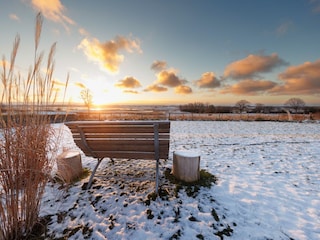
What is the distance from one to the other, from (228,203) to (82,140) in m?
2.34

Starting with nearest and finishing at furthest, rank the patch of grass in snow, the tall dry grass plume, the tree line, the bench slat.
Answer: the tall dry grass plume
the bench slat
the patch of grass in snow
the tree line

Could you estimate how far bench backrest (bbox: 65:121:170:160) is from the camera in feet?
7.17

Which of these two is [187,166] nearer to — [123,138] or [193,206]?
[193,206]

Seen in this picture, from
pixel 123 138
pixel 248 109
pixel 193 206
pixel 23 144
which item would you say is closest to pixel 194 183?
pixel 193 206

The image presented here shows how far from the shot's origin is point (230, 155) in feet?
14.1

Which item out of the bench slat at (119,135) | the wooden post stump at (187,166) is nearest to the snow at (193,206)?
the wooden post stump at (187,166)

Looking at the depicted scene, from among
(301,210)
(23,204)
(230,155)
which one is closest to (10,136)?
(23,204)

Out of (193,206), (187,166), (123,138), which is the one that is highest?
(123,138)

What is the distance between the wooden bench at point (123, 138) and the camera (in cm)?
219

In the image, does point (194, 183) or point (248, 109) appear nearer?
point (194, 183)

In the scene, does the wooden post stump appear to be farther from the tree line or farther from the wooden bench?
the tree line

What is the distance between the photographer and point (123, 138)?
2.45 m

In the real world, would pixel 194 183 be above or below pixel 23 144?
below

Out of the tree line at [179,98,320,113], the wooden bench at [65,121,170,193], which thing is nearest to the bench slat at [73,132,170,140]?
the wooden bench at [65,121,170,193]
